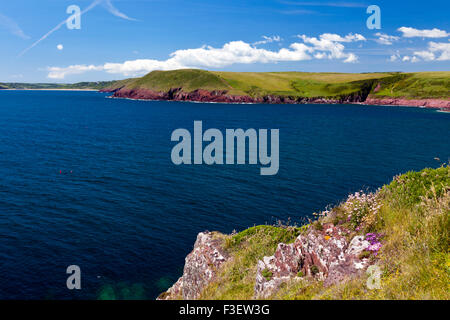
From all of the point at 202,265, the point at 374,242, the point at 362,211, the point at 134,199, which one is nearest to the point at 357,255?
the point at 374,242

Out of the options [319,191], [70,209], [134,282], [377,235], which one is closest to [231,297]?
[377,235]

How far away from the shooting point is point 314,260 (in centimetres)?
1338

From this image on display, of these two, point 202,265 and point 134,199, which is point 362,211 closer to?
point 202,265

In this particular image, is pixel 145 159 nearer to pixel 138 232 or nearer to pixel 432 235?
pixel 138 232

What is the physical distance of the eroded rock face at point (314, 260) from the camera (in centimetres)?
1184

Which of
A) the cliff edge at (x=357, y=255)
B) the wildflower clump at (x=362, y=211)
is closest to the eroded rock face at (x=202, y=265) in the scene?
the cliff edge at (x=357, y=255)

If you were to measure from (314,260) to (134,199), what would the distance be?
35.3m

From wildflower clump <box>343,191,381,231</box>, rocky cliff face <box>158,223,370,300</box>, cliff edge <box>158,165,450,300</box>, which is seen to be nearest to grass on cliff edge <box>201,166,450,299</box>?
cliff edge <box>158,165,450,300</box>

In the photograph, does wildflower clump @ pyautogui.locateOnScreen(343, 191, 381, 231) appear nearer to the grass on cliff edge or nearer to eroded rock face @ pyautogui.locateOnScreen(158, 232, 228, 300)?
the grass on cliff edge

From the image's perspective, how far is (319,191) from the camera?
4712cm

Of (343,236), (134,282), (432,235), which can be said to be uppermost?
(432,235)

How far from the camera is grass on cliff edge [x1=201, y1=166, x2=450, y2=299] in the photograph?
28.8 feet

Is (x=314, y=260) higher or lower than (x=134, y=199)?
higher

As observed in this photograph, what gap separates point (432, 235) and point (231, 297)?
8.68m
